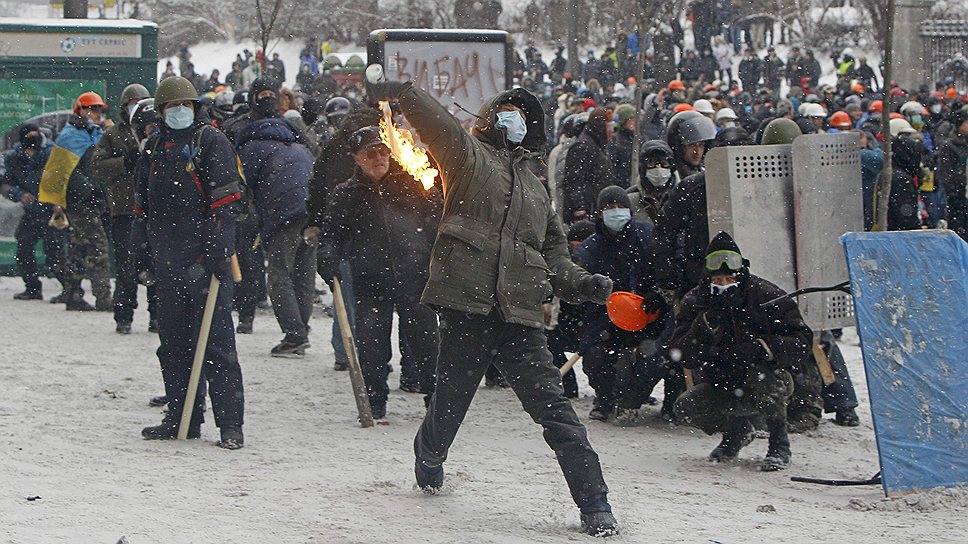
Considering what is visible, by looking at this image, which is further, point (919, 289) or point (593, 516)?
point (919, 289)

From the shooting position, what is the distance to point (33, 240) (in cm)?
1419

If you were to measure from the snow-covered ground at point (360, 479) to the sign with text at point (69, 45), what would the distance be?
517 centimetres

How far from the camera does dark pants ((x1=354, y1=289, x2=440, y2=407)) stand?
27.7ft

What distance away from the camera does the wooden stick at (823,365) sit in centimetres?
846

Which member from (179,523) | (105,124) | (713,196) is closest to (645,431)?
(713,196)

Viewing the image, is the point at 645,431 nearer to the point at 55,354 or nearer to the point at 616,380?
the point at 616,380

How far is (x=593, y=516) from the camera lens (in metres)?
5.96

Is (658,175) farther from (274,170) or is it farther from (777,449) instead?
(274,170)

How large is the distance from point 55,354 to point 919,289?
21.0 feet

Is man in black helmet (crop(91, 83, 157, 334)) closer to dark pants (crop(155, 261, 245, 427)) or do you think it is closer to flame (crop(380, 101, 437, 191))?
dark pants (crop(155, 261, 245, 427))

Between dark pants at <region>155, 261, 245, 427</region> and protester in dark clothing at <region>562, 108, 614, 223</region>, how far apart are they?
5.05 meters

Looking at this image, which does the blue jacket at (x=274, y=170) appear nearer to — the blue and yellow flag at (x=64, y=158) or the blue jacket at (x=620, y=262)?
the blue jacket at (x=620, y=262)

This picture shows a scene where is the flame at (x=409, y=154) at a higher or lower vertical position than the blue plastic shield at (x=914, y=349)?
higher

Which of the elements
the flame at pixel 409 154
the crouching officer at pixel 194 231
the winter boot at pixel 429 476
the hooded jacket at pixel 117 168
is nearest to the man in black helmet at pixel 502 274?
the winter boot at pixel 429 476
